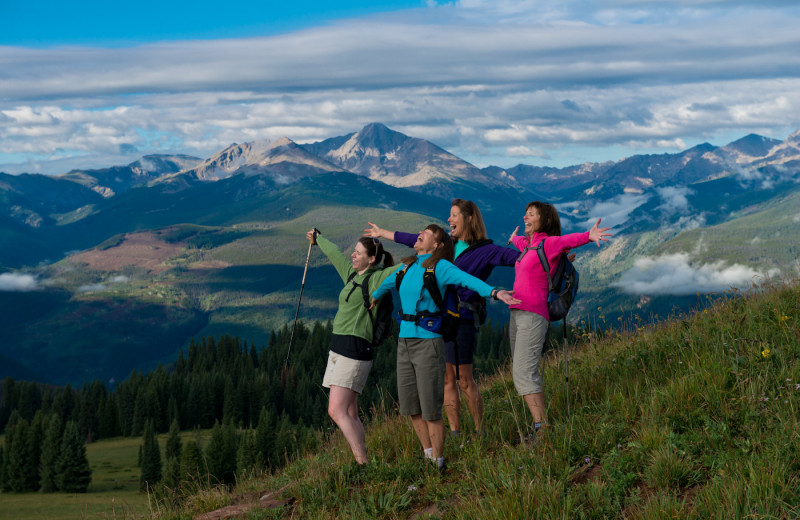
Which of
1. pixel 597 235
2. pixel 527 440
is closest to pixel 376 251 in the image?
pixel 597 235

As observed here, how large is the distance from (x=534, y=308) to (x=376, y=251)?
2.52 meters

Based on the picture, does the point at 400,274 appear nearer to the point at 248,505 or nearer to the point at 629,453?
the point at 629,453

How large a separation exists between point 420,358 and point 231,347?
Answer: 14391 cm

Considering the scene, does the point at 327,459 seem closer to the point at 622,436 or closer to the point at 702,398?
the point at 622,436

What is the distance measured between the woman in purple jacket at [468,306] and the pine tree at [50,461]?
8985 centimetres

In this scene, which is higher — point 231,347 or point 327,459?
point 327,459

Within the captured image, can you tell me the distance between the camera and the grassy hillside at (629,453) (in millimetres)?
6477

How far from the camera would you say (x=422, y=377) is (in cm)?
871

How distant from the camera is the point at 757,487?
599cm

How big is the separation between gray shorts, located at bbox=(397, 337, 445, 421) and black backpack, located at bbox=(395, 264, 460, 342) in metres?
0.21

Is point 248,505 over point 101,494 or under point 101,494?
over

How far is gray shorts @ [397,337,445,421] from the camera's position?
8.66 meters

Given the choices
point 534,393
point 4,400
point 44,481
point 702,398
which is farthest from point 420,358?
point 4,400

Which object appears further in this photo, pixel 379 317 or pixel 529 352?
pixel 379 317
